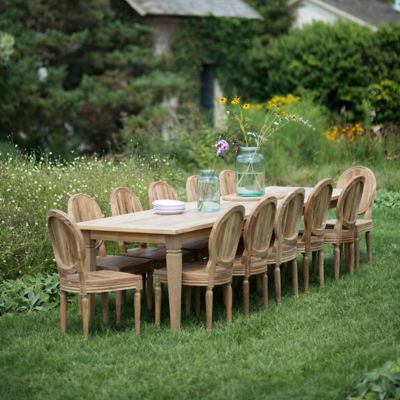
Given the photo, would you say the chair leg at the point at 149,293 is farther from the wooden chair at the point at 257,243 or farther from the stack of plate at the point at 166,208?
the wooden chair at the point at 257,243

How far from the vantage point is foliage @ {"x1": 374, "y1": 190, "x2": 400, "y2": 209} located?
13656mm

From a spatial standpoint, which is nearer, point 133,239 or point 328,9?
point 133,239

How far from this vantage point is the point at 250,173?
363 inches

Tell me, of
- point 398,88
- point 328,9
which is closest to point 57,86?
point 398,88

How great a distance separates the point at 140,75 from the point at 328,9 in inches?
352

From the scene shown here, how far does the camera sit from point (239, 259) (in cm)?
786

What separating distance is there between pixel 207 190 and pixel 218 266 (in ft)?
3.36

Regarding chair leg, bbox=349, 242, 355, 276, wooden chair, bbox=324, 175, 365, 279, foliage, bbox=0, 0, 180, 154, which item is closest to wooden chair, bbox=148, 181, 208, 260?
wooden chair, bbox=324, 175, 365, 279

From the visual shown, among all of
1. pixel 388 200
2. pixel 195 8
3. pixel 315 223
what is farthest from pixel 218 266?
pixel 195 8

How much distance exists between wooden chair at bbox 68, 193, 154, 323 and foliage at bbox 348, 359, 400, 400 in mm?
2835

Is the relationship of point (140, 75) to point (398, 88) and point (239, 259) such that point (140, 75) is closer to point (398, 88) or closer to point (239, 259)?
point (398, 88)

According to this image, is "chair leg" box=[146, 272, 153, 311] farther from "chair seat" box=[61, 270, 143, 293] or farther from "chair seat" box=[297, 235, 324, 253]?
"chair seat" box=[297, 235, 324, 253]

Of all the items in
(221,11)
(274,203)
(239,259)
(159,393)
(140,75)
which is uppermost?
(221,11)

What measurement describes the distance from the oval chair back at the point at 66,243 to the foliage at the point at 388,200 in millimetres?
7495
